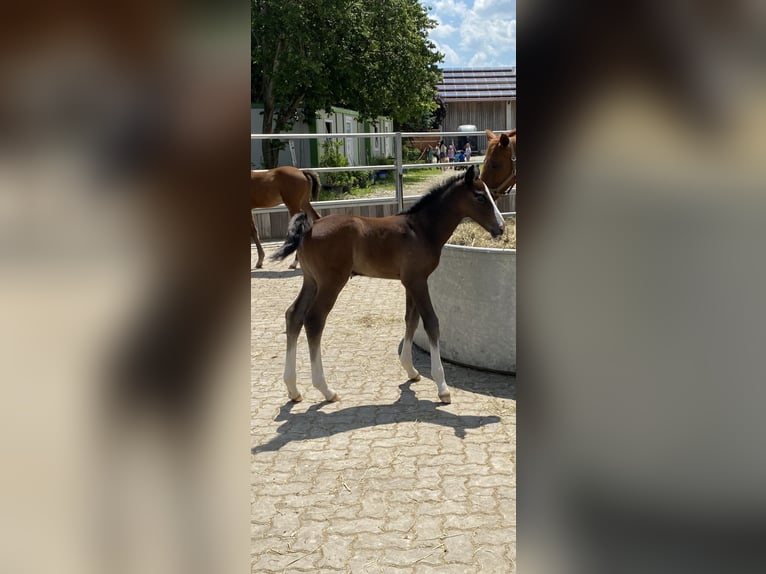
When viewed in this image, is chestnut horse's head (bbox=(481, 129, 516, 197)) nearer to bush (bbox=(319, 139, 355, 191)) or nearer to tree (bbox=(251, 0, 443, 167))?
bush (bbox=(319, 139, 355, 191))

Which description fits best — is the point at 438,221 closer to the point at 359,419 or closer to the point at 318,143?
the point at 359,419

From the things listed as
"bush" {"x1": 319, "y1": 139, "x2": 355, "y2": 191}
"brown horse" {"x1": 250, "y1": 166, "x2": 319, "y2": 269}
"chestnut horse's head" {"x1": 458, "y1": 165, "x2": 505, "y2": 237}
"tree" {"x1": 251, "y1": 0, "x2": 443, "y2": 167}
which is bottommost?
"chestnut horse's head" {"x1": 458, "y1": 165, "x2": 505, "y2": 237}

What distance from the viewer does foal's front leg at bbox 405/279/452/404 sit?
15.4 feet

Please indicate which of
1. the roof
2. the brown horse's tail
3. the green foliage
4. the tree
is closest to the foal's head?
the brown horse's tail

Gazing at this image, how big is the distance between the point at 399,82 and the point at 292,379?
1977 cm

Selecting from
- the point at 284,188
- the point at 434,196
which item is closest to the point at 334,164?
the point at 284,188

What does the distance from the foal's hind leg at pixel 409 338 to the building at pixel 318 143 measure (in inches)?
470

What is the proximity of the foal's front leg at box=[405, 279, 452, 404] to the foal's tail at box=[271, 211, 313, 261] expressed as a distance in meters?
0.82

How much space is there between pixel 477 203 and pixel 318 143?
16.4 metres

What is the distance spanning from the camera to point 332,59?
21.0 metres

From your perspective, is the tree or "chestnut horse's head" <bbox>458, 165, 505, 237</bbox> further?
the tree
